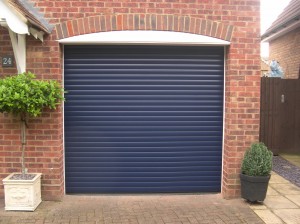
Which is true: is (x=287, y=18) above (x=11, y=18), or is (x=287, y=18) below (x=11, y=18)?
above

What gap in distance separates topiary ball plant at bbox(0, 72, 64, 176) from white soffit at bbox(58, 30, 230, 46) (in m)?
0.80

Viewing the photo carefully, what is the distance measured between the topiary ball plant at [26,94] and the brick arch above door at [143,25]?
86 centimetres

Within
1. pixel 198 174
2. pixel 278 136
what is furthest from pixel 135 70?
pixel 278 136

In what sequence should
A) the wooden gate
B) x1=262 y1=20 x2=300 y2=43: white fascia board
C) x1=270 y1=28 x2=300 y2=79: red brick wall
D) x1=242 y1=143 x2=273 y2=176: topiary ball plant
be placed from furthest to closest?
1. x1=270 y1=28 x2=300 y2=79: red brick wall
2. x1=262 y1=20 x2=300 y2=43: white fascia board
3. the wooden gate
4. x1=242 y1=143 x2=273 y2=176: topiary ball plant

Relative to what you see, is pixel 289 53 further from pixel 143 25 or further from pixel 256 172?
pixel 143 25

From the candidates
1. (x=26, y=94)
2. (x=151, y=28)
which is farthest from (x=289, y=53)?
(x=26, y=94)

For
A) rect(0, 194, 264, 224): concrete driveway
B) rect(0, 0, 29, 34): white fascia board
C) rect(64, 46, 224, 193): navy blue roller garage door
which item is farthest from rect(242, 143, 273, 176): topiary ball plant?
rect(0, 0, 29, 34): white fascia board

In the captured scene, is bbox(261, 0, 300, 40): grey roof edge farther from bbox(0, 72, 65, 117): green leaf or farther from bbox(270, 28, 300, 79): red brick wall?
bbox(0, 72, 65, 117): green leaf

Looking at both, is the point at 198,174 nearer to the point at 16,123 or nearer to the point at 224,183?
the point at 224,183

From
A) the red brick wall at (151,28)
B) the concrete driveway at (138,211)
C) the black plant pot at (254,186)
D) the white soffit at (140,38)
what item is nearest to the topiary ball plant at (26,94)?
the red brick wall at (151,28)

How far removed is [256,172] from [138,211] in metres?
Answer: 1.83

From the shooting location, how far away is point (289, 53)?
1011cm

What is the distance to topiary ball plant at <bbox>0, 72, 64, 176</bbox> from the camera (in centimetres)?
445

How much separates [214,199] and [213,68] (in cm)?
212
